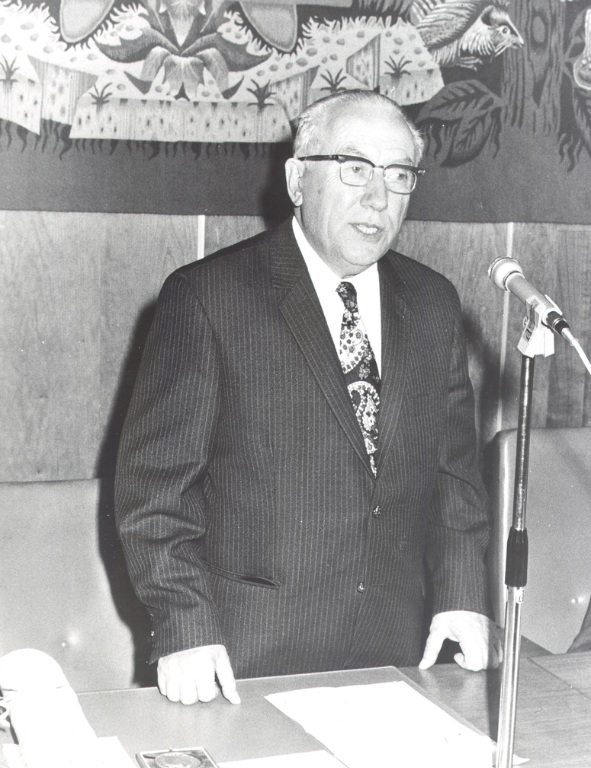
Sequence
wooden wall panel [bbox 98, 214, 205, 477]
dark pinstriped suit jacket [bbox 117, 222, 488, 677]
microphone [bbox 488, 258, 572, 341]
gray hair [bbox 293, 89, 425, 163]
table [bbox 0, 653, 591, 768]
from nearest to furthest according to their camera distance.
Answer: microphone [bbox 488, 258, 572, 341], table [bbox 0, 653, 591, 768], dark pinstriped suit jacket [bbox 117, 222, 488, 677], gray hair [bbox 293, 89, 425, 163], wooden wall panel [bbox 98, 214, 205, 477]

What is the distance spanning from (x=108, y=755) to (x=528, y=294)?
2.85 ft

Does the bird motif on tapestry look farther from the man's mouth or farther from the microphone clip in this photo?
the microphone clip

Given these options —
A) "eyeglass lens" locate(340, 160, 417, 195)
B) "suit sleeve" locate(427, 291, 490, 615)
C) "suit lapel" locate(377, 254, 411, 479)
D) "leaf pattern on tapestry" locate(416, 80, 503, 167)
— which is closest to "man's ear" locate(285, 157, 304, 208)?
"eyeglass lens" locate(340, 160, 417, 195)

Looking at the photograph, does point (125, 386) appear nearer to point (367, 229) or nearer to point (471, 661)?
point (367, 229)

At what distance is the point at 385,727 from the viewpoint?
1.66 metres

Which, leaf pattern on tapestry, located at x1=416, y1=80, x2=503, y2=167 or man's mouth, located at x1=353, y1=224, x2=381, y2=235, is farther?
leaf pattern on tapestry, located at x1=416, y1=80, x2=503, y2=167

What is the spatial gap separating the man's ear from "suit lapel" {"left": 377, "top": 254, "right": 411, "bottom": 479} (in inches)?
10.2

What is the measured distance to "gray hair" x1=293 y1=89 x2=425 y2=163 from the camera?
7.18ft

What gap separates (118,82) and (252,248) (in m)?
0.87

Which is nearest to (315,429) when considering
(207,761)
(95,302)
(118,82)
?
(207,761)

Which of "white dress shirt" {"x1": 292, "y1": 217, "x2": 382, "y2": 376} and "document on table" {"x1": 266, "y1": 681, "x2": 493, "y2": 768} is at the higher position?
"white dress shirt" {"x1": 292, "y1": 217, "x2": 382, "y2": 376}

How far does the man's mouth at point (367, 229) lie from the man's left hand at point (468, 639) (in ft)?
2.60

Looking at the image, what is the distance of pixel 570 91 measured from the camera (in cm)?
342

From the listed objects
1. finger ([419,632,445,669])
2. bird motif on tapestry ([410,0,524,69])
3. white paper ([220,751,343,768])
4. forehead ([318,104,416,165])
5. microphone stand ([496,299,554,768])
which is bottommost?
white paper ([220,751,343,768])
